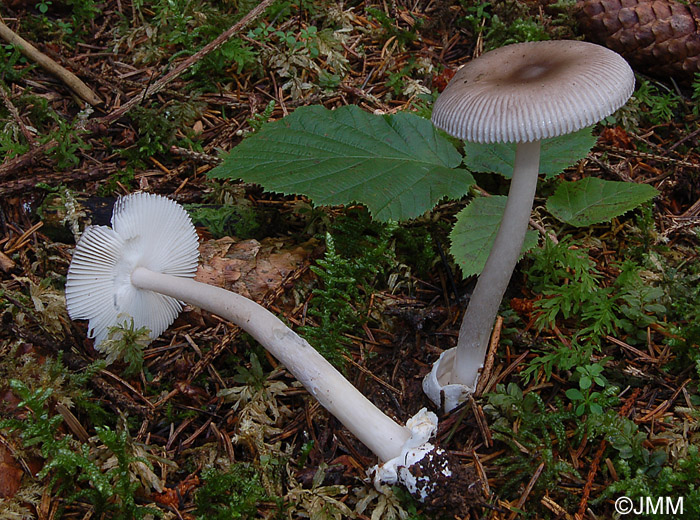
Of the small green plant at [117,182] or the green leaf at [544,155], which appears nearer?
the green leaf at [544,155]

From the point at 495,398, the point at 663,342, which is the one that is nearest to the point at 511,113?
the point at 495,398

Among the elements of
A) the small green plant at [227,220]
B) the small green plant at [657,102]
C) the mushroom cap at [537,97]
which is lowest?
the small green plant at [227,220]

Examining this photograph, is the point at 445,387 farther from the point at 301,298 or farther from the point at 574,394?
the point at 301,298

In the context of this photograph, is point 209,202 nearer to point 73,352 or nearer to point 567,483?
point 73,352

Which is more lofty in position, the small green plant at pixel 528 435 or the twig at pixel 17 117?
the twig at pixel 17 117

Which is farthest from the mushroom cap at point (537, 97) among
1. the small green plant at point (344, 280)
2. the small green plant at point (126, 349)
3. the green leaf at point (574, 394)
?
the small green plant at point (126, 349)

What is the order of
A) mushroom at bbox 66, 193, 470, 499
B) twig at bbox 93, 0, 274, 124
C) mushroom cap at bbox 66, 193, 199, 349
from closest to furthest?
mushroom at bbox 66, 193, 470, 499
mushroom cap at bbox 66, 193, 199, 349
twig at bbox 93, 0, 274, 124

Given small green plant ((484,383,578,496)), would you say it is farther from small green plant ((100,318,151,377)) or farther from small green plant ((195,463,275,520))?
small green plant ((100,318,151,377))

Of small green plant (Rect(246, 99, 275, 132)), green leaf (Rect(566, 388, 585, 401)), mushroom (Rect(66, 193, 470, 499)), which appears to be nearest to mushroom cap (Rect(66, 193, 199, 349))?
mushroom (Rect(66, 193, 470, 499))

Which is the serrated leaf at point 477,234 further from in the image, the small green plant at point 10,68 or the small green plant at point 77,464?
the small green plant at point 10,68
